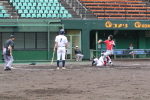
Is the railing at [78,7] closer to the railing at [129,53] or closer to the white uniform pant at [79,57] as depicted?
the white uniform pant at [79,57]

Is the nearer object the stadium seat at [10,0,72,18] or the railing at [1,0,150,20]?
the stadium seat at [10,0,72,18]

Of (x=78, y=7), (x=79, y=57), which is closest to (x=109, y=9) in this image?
(x=78, y=7)

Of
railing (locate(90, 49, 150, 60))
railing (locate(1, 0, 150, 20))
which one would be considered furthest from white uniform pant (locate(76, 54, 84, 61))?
railing (locate(1, 0, 150, 20))

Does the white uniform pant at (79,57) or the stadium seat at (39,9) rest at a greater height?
the stadium seat at (39,9)

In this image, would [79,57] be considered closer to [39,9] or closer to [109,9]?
[39,9]

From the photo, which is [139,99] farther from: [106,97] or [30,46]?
[30,46]

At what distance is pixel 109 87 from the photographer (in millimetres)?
10008

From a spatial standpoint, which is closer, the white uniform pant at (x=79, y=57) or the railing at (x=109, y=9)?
the white uniform pant at (x=79, y=57)

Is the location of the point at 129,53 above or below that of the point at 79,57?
above

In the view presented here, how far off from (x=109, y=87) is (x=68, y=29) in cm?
2226

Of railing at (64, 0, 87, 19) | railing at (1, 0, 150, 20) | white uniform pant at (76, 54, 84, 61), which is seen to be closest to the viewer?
white uniform pant at (76, 54, 84, 61)

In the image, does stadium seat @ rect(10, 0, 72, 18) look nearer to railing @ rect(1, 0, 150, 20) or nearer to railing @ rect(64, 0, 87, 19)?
railing @ rect(1, 0, 150, 20)

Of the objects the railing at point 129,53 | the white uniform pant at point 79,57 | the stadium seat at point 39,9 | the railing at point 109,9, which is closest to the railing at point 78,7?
the railing at point 109,9

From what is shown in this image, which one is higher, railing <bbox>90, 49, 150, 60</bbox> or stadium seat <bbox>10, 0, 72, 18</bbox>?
stadium seat <bbox>10, 0, 72, 18</bbox>
